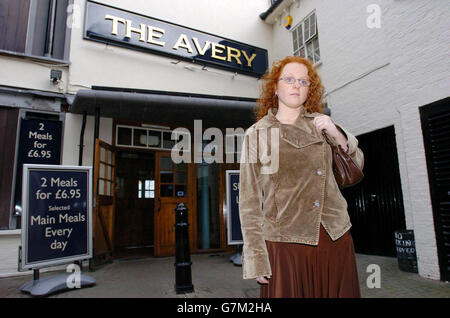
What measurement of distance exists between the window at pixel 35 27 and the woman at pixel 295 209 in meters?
6.32

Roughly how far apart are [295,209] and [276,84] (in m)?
0.72

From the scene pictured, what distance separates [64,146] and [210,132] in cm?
345

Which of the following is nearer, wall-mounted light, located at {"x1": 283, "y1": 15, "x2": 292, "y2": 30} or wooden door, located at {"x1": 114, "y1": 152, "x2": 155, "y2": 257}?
wall-mounted light, located at {"x1": 283, "y1": 15, "x2": 292, "y2": 30}

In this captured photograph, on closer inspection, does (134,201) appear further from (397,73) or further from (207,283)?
(397,73)

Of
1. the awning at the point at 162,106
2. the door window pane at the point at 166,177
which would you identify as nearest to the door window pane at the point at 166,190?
the door window pane at the point at 166,177

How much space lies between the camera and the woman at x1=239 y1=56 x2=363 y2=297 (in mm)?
1401

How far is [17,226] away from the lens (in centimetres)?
545

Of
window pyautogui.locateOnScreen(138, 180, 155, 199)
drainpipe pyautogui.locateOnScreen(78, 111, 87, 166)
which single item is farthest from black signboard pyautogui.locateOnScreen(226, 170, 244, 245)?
window pyautogui.locateOnScreen(138, 180, 155, 199)

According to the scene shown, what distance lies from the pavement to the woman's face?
308cm

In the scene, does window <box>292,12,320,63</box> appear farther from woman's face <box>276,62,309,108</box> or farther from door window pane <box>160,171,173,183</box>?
woman's face <box>276,62,309,108</box>

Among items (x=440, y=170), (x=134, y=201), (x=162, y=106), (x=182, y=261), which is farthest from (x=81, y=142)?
(x=440, y=170)

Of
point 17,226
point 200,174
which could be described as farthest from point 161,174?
point 17,226

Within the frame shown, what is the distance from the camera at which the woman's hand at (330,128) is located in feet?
4.60

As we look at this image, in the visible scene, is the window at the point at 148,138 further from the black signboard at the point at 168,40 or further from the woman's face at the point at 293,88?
the woman's face at the point at 293,88
